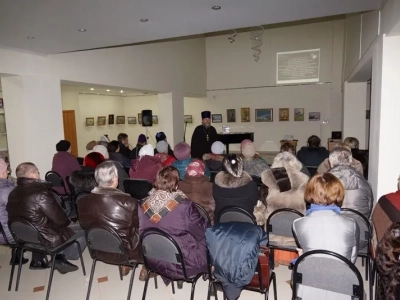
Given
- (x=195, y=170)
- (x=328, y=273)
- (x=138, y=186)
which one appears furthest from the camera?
(x=138, y=186)

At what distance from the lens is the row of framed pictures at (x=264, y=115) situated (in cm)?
1110

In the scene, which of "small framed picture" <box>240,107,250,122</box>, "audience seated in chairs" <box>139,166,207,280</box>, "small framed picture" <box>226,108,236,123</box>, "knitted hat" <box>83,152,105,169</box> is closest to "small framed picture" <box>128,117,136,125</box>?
"small framed picture" <box>226,108,236,123</box>

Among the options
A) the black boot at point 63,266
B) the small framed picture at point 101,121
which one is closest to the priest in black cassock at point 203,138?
the black boot at point 63,266

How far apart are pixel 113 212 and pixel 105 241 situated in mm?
259

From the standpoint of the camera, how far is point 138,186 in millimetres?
3889

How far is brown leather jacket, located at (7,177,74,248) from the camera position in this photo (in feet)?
9.03

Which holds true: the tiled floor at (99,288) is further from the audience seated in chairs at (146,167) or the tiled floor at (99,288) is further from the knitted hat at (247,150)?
the knitted hat at (247,150)

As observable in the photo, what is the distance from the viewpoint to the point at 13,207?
9.18ft

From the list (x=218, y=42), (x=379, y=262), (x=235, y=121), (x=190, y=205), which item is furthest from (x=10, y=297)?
(x=218, y=42)

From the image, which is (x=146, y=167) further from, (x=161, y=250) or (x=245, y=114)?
(x=245, y=114)

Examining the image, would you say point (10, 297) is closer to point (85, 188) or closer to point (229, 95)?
point (85, 188)

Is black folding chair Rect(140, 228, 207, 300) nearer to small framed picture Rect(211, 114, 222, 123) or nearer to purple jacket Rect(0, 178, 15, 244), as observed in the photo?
purple jacket Rect(0, 178, 15, 244)

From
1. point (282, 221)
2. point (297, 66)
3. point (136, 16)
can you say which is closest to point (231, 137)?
point (297, 66)

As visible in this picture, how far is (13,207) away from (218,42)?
35.7 ft
